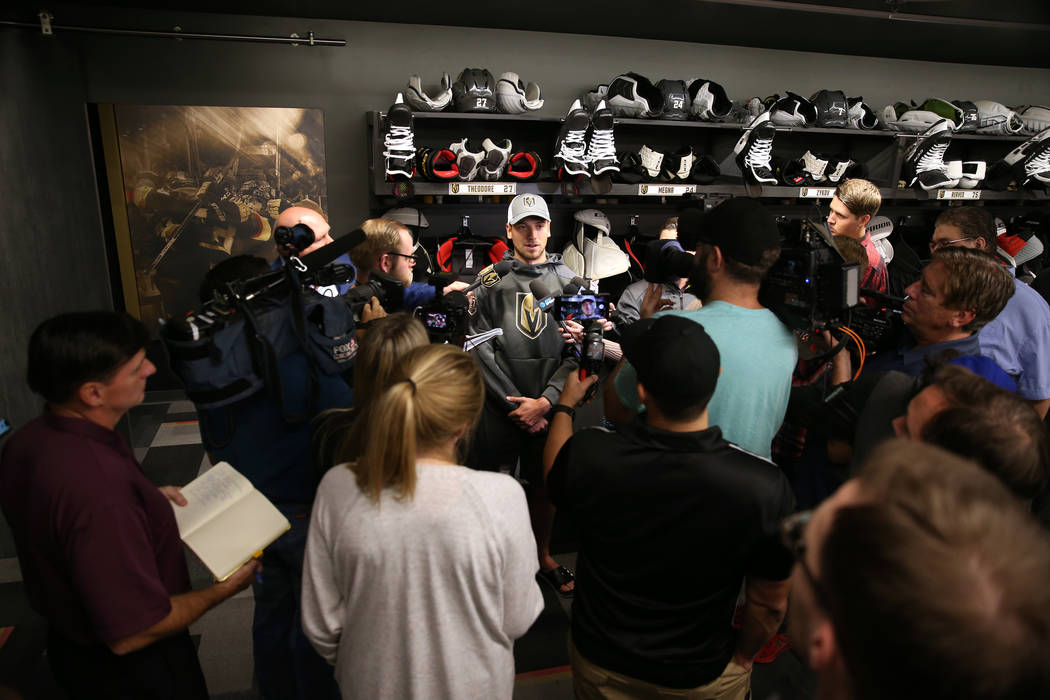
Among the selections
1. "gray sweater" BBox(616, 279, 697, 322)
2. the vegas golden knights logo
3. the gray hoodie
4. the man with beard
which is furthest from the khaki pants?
"gray sweater" BBox(616, 279, 697, 322)

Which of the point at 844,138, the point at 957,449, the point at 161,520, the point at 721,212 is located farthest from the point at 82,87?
the point at 844,138

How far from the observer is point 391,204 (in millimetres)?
3908

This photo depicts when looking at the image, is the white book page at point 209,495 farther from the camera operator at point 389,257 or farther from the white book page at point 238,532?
the camera operator at point 389,257

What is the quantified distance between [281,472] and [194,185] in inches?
121

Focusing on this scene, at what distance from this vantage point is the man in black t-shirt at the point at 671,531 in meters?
1.20

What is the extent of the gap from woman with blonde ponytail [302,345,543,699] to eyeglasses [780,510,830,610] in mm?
552

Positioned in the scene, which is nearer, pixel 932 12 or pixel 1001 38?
pixel 932 12

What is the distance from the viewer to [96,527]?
3.78 ft

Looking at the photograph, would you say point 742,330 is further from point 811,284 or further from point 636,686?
point 636,686

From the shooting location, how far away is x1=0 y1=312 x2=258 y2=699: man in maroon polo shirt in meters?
1.16

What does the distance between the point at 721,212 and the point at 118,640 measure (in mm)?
1692

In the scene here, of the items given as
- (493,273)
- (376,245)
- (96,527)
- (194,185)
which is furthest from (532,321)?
(194,185)

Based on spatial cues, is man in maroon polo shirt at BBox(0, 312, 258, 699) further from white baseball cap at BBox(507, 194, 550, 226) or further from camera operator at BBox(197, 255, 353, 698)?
white baseball cap at BBox(507, 194, 550, 226)

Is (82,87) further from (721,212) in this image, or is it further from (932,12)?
(932,12)
